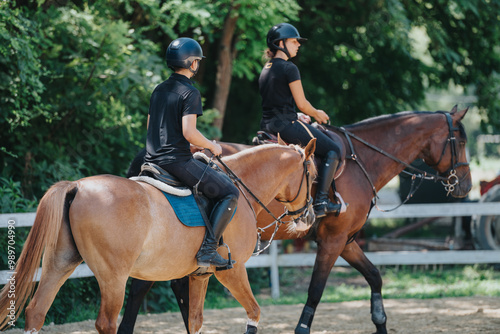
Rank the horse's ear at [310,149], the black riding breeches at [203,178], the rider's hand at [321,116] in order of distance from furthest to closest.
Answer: the rider's hand at [321,116], the horse's ear at [310,149], the black riding breeches at [203,178]

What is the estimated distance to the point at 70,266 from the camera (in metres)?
4.38

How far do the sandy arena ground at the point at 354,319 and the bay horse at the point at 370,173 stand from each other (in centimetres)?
63

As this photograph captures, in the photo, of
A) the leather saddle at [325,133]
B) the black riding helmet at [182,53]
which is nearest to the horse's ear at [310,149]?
the leather saddle at [325,133]

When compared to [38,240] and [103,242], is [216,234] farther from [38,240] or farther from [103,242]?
[38,240]

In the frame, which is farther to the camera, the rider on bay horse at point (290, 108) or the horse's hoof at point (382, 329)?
the horse's hoof at point (382, 329)

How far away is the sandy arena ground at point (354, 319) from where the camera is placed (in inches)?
275

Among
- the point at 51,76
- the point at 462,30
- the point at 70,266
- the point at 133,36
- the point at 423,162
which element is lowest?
the point at 70,266

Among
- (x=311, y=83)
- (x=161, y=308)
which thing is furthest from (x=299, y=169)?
(x=311, y=83)

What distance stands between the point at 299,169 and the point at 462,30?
8.35 meters

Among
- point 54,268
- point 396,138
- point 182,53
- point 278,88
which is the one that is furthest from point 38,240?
point 396,138

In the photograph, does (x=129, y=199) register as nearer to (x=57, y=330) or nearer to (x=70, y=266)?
(x=70, y=266)

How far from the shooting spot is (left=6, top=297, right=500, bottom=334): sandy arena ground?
698 cm

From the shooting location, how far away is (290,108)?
21.6ft

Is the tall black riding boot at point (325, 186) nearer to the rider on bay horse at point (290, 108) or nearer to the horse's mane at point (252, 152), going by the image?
the rider on bay horse at point (290, 108)
